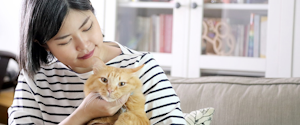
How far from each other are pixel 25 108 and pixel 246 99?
2.25 feet

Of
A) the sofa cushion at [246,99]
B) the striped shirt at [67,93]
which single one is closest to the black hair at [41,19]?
the striped shirt at [67,93]

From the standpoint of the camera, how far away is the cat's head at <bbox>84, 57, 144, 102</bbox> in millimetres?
572

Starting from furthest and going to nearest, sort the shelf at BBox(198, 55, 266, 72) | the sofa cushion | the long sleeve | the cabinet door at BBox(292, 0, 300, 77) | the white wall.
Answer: the white wall
the shelf at BBox(198, 55, 266, 72)
the cabinet door at BBox(292, 0, 300, 77)
the sofa cushion
the long sleeve

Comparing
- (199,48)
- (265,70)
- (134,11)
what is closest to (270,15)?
(265,70)

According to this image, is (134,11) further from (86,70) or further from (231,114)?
(86,70)

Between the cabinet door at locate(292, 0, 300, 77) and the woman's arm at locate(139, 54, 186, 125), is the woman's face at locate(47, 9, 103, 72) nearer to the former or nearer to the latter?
the woman's arm at locate(139, 54, 186, 125)

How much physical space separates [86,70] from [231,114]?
1.69 ft

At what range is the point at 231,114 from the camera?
101 cm

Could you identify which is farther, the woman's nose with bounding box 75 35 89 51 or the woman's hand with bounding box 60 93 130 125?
the woman's nose with bounding box 75 35 89 51

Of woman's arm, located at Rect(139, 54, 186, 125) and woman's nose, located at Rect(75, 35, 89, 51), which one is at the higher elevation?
woman's nose, located at Rect(75, 35, 89, 51)

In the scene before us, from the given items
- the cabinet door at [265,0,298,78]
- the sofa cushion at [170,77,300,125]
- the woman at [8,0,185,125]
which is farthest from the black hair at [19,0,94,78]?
the cabinet door at [265,0,298,78]

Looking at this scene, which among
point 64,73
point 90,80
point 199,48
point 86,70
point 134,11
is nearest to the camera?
point 90,80

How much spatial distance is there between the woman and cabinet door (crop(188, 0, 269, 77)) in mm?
964

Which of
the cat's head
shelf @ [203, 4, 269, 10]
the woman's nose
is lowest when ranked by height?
the cat's head
